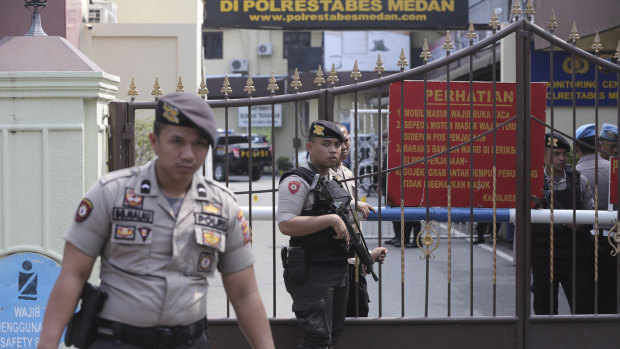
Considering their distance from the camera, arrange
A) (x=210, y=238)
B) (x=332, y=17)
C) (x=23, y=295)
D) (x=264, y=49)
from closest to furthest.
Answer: (x=210, y=238)
(x=23, y=295)
(x=332, y=17)
(x=264, y=49)

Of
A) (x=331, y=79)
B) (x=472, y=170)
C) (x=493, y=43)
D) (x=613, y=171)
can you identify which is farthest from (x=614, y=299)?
(x=331, y=79)

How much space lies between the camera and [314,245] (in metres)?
4.86

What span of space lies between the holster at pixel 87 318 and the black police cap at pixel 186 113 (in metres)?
0.66

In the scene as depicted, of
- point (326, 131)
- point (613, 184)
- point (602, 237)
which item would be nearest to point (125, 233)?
point (326, 131)

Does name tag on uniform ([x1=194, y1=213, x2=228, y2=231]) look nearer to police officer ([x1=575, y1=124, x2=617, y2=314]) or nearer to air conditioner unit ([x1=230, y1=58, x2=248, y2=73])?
police officer ([x1=575, y1=124, x2=617, y2=314])

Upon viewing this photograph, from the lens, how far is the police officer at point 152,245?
2891 millimetres

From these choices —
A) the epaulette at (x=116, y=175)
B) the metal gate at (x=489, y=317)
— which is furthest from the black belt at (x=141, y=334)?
the metal gate at (x=489, y=317)

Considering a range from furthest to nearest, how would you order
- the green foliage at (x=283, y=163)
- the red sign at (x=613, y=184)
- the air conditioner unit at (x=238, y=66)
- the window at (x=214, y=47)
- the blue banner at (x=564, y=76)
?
the window at (x=214, y=47) → the air conditioner unit at (x=238, y=66) → the green foliage at (x=283, y=163) → the blue banner at (x=564, y=76) → the red sign at (x=613, y=184)

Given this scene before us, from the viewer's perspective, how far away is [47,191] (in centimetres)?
489

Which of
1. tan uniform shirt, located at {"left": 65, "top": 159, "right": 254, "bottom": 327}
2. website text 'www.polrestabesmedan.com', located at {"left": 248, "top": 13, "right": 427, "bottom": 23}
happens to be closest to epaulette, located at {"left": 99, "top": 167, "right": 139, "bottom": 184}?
tan uniform shirt, located at {"left": 65, "top": 159, "right": 254, "bottom": 327}

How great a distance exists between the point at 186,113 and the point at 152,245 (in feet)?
1.60

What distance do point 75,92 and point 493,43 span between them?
271 centimetres

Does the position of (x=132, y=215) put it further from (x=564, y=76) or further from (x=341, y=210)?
(x=564, y=76)

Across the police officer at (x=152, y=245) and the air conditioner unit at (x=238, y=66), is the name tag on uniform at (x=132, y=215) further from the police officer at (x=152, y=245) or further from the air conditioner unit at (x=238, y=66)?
the air conditioner unit at (x=238, y=66)
